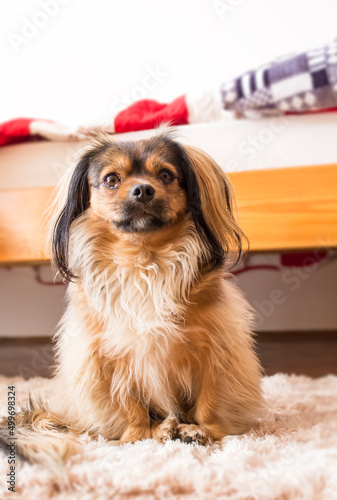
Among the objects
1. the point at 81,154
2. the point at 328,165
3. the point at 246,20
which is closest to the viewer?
the point at 81,154

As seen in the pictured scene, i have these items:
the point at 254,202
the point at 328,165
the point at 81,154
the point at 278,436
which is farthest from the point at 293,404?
the point at 81,154

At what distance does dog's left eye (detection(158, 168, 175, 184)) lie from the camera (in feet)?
3.70

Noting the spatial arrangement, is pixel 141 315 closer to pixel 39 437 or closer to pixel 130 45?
pixel 39 437

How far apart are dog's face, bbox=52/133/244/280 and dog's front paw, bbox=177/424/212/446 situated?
367 millimetres

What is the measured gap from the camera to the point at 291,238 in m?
1.55

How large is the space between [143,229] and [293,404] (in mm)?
705

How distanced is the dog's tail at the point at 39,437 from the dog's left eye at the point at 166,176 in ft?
1.98

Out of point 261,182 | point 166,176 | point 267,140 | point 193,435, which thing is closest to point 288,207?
point 261,182

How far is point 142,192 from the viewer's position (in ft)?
3.41

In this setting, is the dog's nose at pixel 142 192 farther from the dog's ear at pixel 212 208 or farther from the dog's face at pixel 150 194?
the dog's ear at pixel 212 208

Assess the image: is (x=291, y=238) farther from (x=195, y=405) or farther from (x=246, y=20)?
(x=246, y=20)

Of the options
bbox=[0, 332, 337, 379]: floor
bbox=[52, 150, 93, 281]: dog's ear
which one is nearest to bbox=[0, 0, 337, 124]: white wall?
bbox=[0, 332, 337, 379]: floor

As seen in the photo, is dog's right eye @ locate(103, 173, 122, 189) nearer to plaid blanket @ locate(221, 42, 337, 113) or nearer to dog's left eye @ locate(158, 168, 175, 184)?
dog's left eye @ locate(158, 168, 175, 184)

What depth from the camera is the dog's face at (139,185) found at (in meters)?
1.07
